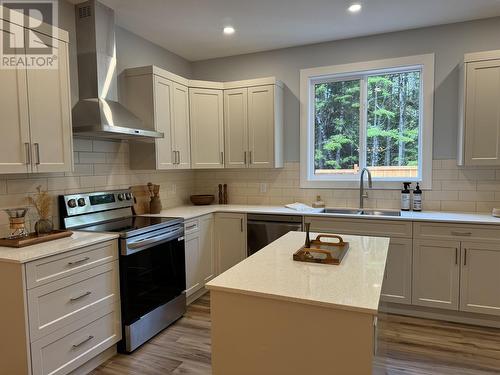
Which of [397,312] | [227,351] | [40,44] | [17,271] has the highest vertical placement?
[40,44]

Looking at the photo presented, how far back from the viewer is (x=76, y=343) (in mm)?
2188

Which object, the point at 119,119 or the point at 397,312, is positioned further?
the point at 397,312

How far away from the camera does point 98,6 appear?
285 cm

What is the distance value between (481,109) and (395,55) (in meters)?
1.03

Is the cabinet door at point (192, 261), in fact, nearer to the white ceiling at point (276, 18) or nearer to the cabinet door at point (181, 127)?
the cabinet door at point (181, 127)

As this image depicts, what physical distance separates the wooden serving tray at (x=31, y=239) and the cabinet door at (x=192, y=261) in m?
1.18

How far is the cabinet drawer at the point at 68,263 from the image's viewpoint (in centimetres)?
192

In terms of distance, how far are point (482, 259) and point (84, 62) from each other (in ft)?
12.4

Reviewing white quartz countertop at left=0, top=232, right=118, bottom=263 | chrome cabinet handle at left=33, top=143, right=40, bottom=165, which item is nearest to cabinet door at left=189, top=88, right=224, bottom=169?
white quartz countertop at left=0, top=232, right=118, bottom=263

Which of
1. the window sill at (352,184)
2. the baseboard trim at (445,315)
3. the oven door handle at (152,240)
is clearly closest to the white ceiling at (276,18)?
the window sill at (352,184)

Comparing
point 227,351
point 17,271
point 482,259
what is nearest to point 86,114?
point 17,271

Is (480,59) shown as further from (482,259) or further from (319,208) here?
(319,208)

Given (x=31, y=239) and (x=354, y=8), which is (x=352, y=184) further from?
(x=31, y=239)

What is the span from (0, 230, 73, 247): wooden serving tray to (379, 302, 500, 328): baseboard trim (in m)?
2.61
